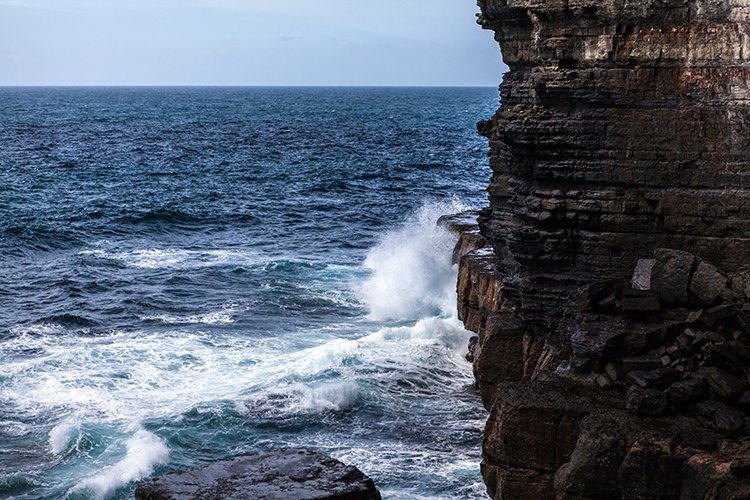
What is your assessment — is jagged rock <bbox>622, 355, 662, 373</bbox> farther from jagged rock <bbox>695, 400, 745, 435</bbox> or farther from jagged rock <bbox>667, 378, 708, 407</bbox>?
jagged rock <bbox>695, 400, 745, 435</bbox>

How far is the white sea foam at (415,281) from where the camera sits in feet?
98.9

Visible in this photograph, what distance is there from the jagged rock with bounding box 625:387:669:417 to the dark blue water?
198 inches

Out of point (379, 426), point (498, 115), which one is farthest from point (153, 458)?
point (498, 115)

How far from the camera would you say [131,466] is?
19.2 m

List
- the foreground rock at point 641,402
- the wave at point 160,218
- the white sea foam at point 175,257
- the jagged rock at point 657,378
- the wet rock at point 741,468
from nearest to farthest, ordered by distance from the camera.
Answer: the wet rock at point 741,468 → the foreground rock at point 641,402 → the jagged rock at point 657,378 → the white sea foam at point 175,257 → the wave at point 160,218

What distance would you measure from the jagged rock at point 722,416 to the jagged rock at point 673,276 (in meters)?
2.12

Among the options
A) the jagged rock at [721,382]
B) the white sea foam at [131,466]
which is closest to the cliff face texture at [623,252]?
the jagged rock at [721,382]

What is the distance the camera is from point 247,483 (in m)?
11.6

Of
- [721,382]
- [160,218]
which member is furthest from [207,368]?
[160,218]

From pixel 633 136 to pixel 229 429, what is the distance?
30.4ft

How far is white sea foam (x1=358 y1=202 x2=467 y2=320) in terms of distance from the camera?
1187 inches

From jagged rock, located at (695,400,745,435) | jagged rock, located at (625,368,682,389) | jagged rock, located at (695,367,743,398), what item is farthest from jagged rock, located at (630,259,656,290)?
jagged rock, located at (695,400,745,435)

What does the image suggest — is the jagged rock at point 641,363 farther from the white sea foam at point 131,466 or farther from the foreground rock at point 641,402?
the white sea foam at point 131,466

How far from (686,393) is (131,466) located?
9.86 m
